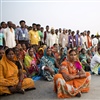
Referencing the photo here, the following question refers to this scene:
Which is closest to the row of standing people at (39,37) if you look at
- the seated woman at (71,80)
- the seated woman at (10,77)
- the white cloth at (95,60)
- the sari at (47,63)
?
the sari at (47,63)

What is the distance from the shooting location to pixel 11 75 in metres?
4.26

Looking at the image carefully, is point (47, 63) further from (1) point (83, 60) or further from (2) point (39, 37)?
(2) point (39, 37)

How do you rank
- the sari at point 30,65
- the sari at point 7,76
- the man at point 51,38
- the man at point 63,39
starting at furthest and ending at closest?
1. the man at point 63,39
2. the man at point 51,38
3. the sari at point 30,65
4. the sari at point 7,76

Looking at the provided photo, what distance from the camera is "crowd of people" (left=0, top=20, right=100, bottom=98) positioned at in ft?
13.5

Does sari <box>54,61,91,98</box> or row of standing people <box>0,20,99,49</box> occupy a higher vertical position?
row of standing people <box>0,20,99,49</box>

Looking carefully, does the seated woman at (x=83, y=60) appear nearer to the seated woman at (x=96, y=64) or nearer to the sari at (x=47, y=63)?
the seated woman at (x=96, y=64)

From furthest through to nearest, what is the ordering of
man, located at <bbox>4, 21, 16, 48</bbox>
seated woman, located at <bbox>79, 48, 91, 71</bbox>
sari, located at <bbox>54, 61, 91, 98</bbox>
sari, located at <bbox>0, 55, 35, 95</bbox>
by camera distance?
seated woman, located at <bbox>79, 48, 91, 71</bbox>, man, located at <bbox>4, 21, 16, 48</bbox>, sari, located at <bbox>0, 55, 35, 95</bbox>, sari, located at <bbox>54, 61, 91, 98</bbox>

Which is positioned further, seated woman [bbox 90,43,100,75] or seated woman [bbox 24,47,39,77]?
seated woman [bbox 90,43,100,75]

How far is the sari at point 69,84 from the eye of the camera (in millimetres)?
3975

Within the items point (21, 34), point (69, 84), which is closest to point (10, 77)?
point (69, 84)

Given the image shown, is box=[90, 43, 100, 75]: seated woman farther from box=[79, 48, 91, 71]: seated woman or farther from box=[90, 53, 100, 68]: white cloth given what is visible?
box=[79, 48, 91, 71]: seated woman

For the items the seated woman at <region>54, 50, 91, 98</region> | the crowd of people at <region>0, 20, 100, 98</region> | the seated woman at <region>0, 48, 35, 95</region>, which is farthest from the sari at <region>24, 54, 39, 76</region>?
the seated woman at <region>54, 50, 91, 98</region>

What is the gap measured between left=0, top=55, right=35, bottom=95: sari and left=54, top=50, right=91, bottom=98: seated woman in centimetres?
90

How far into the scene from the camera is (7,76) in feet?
13.9
